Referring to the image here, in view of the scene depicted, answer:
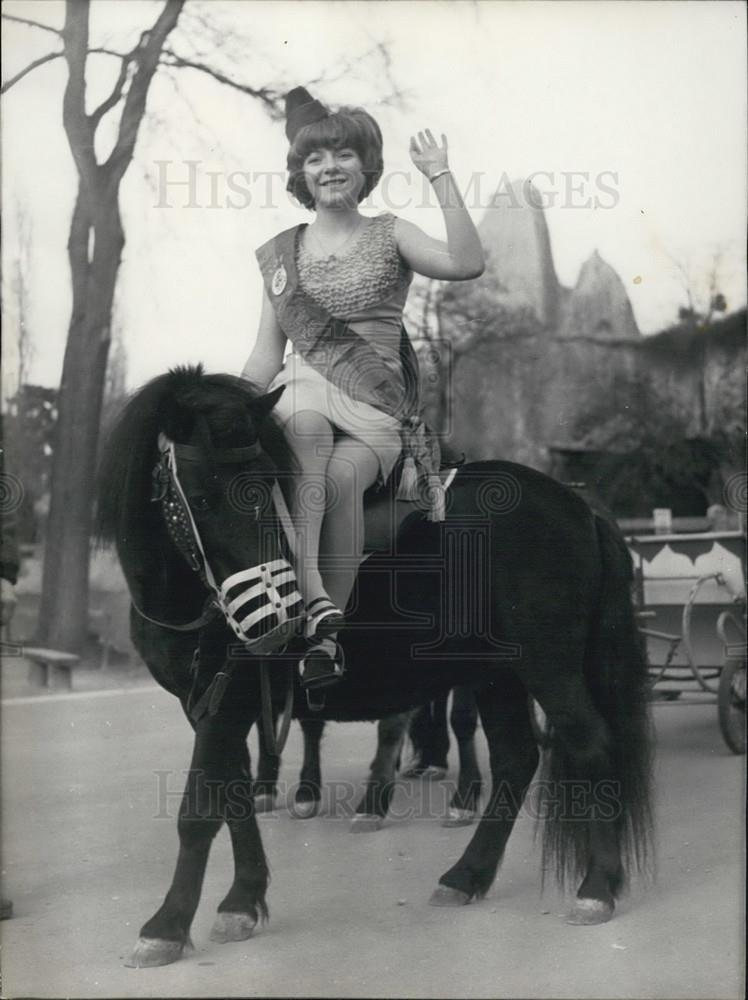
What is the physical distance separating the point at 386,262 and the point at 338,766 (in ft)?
6.68

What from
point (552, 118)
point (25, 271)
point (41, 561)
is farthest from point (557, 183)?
point (41, 561)

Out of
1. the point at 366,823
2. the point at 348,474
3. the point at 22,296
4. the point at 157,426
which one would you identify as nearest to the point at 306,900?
the point at 366,823

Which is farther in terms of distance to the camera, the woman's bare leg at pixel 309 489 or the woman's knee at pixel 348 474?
the woman's knee at pixel 348 474

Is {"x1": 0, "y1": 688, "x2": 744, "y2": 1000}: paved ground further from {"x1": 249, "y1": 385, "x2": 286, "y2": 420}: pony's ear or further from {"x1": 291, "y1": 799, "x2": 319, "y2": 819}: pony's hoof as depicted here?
{"x1": 249, "y1": 385, "x2": 286, "y2": 420}: pony's ear

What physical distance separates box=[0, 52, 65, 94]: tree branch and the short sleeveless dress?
3.10 feet

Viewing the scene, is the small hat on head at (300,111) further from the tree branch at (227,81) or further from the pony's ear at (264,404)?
the pony's ear at (264,404)

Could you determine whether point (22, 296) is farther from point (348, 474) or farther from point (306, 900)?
point (306, 900)

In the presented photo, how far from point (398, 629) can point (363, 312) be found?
88 cm

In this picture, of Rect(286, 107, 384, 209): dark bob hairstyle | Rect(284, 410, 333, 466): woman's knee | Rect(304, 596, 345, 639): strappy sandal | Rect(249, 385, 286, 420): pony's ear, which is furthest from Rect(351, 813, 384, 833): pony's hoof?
Rect(286, 107, 384, 209): dark bob hairstyle

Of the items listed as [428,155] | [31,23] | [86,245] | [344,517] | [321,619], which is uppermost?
[31,23]

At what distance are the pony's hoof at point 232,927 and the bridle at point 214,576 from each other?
0.46m

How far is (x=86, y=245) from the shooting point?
3340 mm

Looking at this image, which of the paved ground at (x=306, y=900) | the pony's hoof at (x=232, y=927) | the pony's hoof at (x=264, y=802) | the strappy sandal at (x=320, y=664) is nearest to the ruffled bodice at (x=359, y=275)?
the strappy sandal at (x=320, y=664)

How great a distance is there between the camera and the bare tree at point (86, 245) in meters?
3.18
